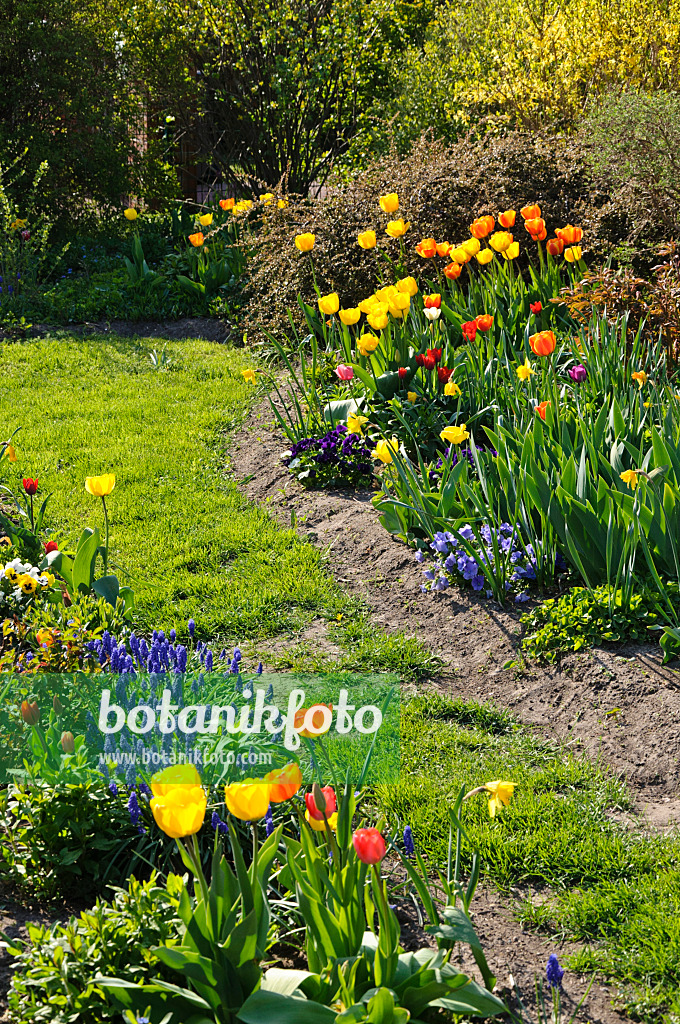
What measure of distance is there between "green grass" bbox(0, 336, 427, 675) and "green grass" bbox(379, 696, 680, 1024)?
1.65 ft

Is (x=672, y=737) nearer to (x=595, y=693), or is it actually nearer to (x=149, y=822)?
(x=595, y=693)

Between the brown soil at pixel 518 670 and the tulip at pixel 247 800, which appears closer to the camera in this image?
the tulip at pixel 247 800

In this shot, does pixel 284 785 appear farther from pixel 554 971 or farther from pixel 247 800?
pixel 554 971

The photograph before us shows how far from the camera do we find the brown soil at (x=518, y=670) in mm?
2752

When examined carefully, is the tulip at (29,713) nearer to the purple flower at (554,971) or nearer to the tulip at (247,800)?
the tulip at (247,800)

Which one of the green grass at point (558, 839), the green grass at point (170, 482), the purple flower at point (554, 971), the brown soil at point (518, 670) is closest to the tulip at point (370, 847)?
the purple flower at point (554, 971)

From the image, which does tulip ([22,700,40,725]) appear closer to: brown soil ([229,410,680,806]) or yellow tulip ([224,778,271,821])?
yellow tulip ([224,778,271,821])

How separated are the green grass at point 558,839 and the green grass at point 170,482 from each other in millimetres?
504

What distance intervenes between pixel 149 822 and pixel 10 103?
928cm

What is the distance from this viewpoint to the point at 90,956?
6.03 feet

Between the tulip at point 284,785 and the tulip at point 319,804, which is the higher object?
the tulip at point 284,785

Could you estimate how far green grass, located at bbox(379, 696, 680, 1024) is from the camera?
6.82ft

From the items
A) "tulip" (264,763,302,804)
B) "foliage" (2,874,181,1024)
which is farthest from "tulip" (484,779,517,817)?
"foliage" (2,874,181,1024)

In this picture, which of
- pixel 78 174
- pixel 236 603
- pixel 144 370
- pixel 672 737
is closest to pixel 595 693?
pixel 672 737
